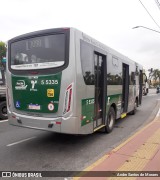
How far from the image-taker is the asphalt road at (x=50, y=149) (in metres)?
4.48

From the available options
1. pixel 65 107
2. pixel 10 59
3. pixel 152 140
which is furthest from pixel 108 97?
pixel 10 59

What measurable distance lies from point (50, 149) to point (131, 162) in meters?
2.23

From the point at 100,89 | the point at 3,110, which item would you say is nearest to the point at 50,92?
the point at 100,89

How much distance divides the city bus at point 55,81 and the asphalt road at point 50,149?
61 centimetres

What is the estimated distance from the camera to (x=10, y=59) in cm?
584

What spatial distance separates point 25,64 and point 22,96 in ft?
2.85

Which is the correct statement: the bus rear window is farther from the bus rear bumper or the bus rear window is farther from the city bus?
the bus rear bumper

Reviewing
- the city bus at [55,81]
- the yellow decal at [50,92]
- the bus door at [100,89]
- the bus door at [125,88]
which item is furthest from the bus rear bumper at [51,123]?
the bus door at [125,88]

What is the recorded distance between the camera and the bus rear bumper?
4852 mm

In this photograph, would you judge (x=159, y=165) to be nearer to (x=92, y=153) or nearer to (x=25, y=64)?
(x=92, y=153)

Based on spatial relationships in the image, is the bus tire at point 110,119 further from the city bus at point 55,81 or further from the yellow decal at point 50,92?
the yellow decal at point 50,92

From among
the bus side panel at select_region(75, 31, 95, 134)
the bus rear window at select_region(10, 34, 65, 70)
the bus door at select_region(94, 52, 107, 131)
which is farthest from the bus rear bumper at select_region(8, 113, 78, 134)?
the bus door at select_region(94, 52, 107, 131)

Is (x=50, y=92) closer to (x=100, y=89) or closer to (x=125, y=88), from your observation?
(x=100, y=89)

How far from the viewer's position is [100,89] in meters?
6.46
